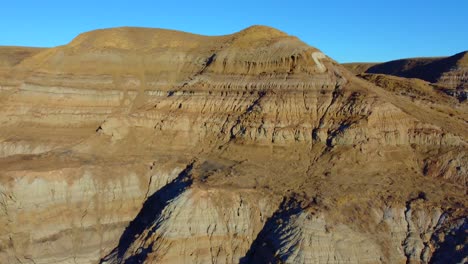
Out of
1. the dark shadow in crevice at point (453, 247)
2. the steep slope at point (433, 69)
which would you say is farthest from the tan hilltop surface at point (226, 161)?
the steep slope at point (433, 69)

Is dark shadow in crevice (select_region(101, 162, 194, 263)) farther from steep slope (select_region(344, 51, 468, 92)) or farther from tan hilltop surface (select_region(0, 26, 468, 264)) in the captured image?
steep slope (select_region(344, 51, 468, 92))

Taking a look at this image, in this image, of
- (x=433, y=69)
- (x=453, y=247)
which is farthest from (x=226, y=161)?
(x=433, y=69)

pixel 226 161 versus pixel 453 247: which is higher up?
pixel 226 161

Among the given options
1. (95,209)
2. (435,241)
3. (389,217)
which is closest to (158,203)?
(95,209)

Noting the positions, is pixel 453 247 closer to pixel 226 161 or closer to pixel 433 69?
pixel 226 161

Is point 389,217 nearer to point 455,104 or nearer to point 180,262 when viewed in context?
point 180,262

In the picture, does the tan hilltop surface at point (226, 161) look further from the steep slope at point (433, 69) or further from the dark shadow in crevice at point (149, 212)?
the steep slope at point (433, 69)
